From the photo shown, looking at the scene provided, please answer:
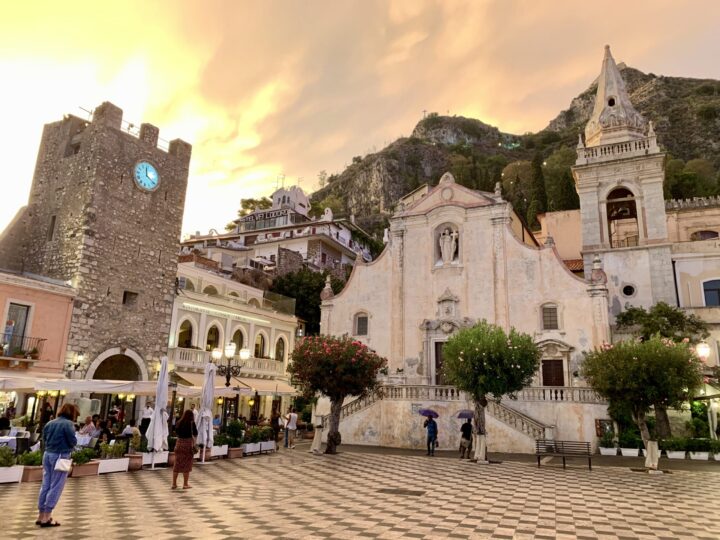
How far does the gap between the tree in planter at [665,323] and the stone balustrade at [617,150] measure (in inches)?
425

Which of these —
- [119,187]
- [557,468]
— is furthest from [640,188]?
[119,187]

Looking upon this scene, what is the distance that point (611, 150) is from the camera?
35281mm

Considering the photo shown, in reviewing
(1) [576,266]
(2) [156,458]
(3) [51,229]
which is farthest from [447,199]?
(3) [51,229]

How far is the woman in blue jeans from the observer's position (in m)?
8.40

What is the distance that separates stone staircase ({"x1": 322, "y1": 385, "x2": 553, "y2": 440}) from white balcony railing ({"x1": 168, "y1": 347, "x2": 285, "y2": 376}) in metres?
7.63

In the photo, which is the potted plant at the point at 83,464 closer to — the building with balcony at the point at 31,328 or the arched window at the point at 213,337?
the building with balcony at the point at 31,328

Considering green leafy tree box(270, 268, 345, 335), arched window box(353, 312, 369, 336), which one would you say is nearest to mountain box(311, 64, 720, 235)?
green leafy tree box(270, 268, 345, 335)

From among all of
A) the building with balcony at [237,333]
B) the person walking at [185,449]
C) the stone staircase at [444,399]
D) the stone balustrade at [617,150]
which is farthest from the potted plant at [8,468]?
the stone balustrade at [617,150]

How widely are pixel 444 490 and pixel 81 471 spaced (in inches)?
388

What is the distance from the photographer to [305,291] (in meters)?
48.7

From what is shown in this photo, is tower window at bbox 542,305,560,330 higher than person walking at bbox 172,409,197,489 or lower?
higher

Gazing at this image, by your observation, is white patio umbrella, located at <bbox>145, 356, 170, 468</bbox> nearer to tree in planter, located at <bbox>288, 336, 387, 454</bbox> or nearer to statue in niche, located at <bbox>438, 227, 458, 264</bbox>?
tree in planter, located at <bbox>288, 336, 387, 454</bbox>

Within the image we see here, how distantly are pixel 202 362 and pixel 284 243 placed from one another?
108 ft

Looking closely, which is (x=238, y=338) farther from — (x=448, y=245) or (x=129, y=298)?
(x=448, y=245)
